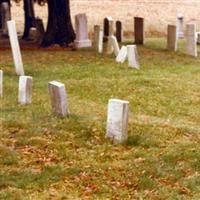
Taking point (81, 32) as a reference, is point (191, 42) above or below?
below

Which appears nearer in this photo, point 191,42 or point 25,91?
point 25,91

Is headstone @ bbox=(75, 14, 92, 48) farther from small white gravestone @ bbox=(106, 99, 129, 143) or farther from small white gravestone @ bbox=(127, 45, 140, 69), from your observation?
small white gravestone @ bbox=(106, 99, 129, 143)

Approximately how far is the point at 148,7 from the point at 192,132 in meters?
29.4

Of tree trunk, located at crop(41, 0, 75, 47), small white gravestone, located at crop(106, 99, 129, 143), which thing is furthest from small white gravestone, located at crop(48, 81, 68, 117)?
tree trunk, located at crop(41, 0, 75, 47)

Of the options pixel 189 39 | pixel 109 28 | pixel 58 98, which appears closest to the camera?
pixel 58 98

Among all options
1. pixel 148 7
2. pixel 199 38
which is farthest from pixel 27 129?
pixel 148 7

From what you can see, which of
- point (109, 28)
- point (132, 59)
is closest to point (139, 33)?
point (109, 28)

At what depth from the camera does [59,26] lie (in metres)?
20.9

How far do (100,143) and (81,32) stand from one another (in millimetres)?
11412

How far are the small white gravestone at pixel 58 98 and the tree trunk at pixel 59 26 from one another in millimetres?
11189

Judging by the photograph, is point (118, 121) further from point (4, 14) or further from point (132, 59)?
point (4, 14)

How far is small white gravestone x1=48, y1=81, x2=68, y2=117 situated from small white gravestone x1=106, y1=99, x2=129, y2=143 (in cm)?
123

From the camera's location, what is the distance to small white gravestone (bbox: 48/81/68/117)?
9352 millimetres

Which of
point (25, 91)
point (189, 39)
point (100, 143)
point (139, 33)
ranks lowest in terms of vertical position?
point (139, 33)
